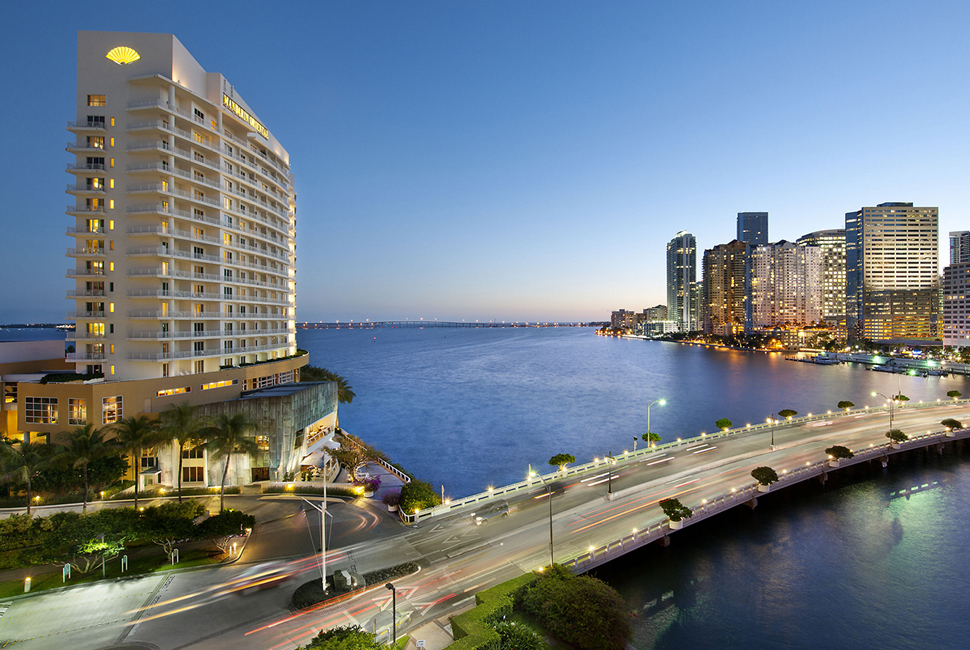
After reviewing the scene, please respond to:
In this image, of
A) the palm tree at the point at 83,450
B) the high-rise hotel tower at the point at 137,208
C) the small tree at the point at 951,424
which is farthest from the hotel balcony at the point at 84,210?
the small tree at the point at 951,424

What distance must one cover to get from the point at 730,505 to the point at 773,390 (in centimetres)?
11313

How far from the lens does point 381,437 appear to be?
96312 millimetres

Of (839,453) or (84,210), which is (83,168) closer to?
(84,210)

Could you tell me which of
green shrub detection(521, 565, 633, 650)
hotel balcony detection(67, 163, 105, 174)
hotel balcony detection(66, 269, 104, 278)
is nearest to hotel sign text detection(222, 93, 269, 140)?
hotel balcony detection(67, 163, 105, 174)

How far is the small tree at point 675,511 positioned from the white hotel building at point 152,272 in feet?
130

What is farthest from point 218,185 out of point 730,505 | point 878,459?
point 878,459

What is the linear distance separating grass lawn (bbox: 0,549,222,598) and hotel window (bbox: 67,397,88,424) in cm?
1984

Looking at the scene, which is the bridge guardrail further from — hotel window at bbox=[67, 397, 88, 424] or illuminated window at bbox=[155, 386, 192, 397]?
hotel window at bbox=[67, 397, 88, 424]

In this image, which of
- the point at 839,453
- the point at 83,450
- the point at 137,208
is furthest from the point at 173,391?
the point at 839,453

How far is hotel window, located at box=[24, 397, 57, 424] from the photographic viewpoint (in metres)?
48.6

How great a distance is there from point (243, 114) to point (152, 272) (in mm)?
27837

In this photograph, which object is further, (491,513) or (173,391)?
(173,391)

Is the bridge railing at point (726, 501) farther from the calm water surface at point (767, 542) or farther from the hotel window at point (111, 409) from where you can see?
the hotel window at point (111, 409)

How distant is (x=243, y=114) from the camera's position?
68188mm
